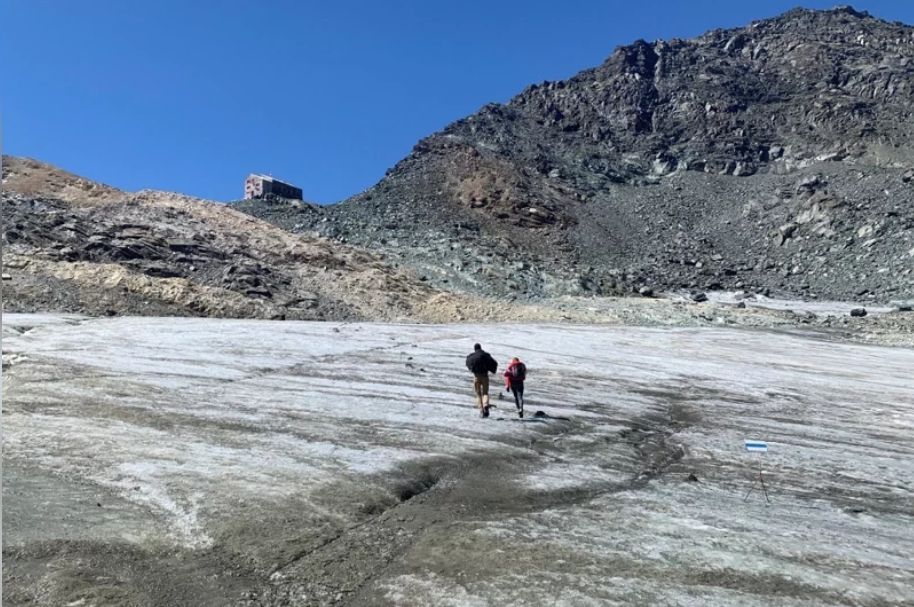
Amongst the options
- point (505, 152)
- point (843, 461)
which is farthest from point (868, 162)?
point (843, 461)

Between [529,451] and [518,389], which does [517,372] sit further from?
[529,451]

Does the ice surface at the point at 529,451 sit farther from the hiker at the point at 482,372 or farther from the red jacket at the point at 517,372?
the red jacket at the point at 517,372

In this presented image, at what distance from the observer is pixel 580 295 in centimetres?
5397

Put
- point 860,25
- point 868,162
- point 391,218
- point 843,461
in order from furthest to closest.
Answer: point 860,25, point 868,162, point 391,218, point 843,461

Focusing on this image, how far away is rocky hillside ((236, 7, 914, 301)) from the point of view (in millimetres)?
64375

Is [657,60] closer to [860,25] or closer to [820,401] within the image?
[860,25]

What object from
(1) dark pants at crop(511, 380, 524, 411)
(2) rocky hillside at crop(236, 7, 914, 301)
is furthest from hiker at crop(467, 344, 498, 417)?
(2) rocky hillside at crop(236, 7, 914, 301)

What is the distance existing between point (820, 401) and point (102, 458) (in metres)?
20.3

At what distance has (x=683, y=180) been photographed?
101500 millimetres

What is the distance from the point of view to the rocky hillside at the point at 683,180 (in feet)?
211

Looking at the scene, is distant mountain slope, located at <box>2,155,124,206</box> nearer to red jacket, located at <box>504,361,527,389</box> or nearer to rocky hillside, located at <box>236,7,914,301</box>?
rocky hillside, located at <box>236,7,914,301</box>

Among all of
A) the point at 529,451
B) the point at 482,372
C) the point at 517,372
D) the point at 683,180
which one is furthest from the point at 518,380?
the point at 683,180

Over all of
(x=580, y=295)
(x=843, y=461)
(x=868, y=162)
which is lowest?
(x=843, y=461)

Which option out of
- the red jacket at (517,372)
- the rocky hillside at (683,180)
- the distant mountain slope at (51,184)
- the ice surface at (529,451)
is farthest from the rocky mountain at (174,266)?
the red jacket at (517,372)
